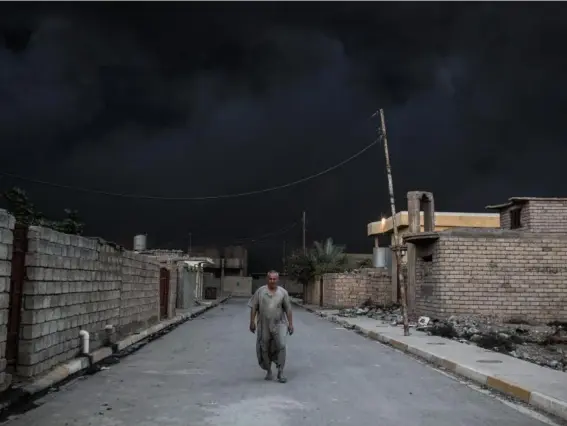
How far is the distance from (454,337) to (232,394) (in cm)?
998

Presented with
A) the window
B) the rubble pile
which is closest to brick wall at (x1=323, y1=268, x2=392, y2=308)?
the window

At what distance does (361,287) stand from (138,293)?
2022cm

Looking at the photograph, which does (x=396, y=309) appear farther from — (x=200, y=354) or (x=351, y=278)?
(x=200, y=354)

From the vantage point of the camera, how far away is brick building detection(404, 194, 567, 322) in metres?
20.1

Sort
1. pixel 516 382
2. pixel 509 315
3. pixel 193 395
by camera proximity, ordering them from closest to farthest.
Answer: pixel 193 395 < pixel 516 382 < pixel 509 315

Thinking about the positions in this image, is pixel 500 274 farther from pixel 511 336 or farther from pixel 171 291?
pixel 171 291

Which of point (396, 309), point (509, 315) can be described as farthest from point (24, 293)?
point (396, 309)

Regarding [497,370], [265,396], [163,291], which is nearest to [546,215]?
[497,370]

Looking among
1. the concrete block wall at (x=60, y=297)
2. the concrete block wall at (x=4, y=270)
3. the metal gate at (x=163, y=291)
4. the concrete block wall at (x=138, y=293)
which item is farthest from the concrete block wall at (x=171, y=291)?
the concrete block wall at (x=4, y=270)

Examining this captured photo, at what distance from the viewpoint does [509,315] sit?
65.7 feet

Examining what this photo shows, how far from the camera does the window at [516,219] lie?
24.7 meters

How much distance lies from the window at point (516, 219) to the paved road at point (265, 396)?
14113 mm

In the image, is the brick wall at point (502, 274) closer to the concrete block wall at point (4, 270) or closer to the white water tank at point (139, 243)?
the concrete block wall at point (4, 270)

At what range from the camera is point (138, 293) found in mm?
17719
